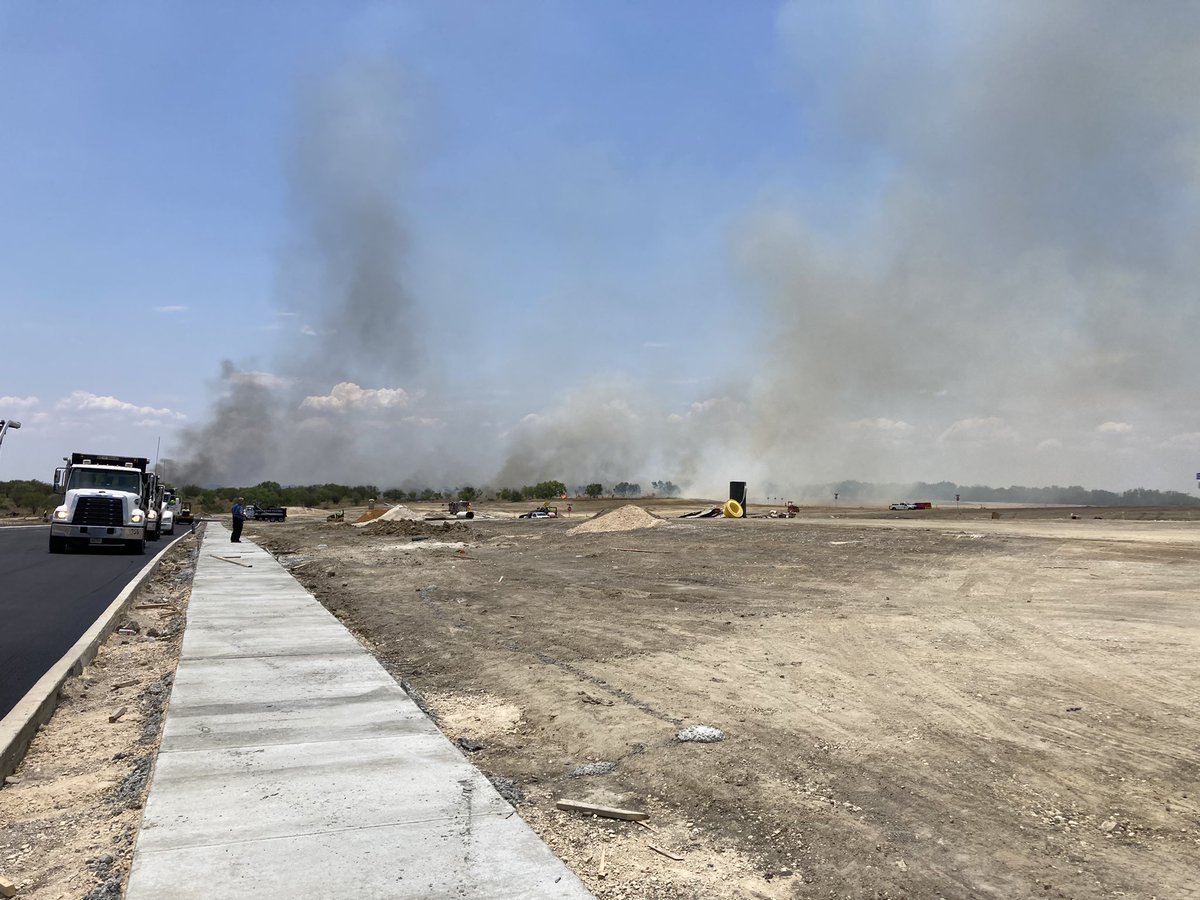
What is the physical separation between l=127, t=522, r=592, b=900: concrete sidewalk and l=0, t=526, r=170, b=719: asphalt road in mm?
2171

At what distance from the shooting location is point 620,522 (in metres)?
37.8

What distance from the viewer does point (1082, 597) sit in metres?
14.8

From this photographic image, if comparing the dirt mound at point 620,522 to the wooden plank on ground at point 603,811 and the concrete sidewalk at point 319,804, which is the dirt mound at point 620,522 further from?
the wooden plank on ground at point 603,811

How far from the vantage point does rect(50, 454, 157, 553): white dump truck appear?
81.0 ft

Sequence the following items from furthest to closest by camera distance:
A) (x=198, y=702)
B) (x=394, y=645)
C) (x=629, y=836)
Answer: (x=394, y=645)
(x=198, y=702)
(x=629, y=836)

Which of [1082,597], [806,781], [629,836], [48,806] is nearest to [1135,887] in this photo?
[806,781]

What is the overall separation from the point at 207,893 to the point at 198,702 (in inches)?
147

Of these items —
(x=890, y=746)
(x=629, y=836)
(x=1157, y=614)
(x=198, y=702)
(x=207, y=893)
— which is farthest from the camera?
(x=1157, y=614)

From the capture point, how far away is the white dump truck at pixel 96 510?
81.0ft

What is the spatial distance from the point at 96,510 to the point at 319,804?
24.7 m

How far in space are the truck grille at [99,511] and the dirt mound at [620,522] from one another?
18.6 metres

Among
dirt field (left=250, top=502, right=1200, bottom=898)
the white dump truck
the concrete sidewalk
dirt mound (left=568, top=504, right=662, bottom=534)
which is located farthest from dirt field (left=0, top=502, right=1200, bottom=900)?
dirt mound (left=568, top=504, right=662, bottom=534)

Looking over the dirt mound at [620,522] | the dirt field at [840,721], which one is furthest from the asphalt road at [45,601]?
the dirt mound at [620,522]

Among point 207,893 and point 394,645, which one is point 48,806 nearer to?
point 207,893
